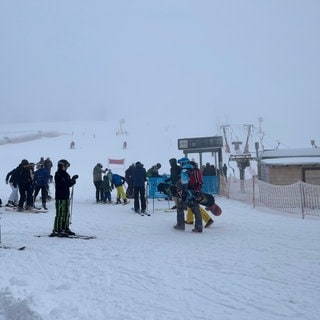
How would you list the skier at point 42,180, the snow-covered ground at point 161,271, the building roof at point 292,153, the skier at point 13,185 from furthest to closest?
the building roof at point 292,153, the skier at point 42,180, the skier at point 13,185, the snow-covered ground at point 161,271

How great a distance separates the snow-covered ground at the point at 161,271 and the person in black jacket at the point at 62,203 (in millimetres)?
392

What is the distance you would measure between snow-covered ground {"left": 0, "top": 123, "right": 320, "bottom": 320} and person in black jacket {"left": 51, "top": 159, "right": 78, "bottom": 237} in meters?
0.39

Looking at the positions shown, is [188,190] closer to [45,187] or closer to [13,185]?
[45,187]

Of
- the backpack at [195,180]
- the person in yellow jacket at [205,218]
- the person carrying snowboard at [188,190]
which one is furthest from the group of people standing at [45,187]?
the person in yellow jacket at [205,218]

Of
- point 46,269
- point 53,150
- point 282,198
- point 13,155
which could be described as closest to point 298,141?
point 53,150

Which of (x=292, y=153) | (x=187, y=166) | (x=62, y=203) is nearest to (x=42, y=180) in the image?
(x=62, y=203)

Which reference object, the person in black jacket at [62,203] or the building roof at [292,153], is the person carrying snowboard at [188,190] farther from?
the building roof at [292,153]

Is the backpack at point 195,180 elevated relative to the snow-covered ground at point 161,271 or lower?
elevated

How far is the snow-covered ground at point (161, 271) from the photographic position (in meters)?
3.82

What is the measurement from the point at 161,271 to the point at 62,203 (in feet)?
11.7

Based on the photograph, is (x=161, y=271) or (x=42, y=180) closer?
(x=161, y=271)

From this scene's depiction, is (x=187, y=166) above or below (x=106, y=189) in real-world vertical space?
above

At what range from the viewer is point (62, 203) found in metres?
8.00

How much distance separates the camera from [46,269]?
17.6ft
